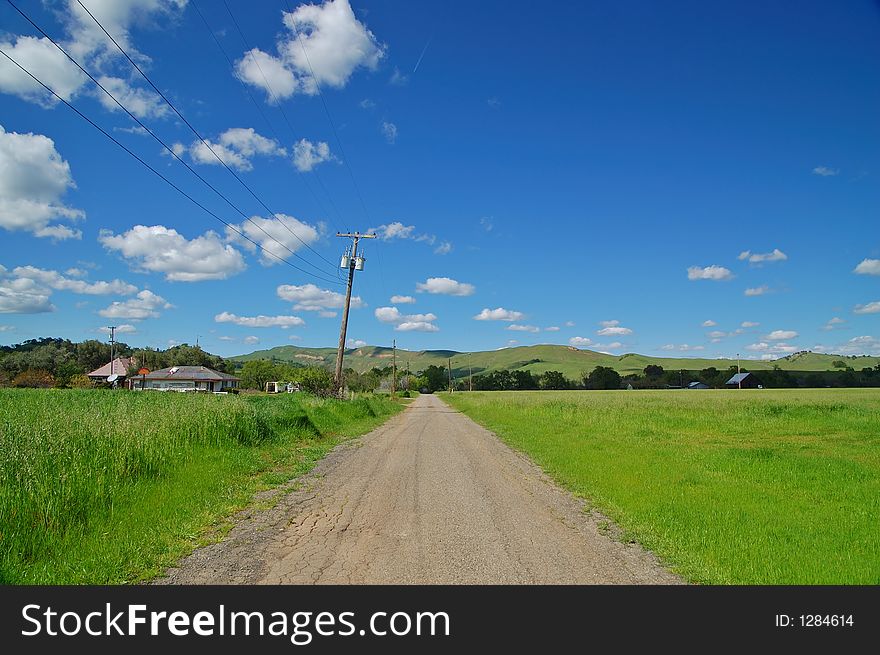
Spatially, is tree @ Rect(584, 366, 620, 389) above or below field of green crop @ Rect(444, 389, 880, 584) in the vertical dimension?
above

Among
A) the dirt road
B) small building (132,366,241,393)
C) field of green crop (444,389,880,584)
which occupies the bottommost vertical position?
the dirt road

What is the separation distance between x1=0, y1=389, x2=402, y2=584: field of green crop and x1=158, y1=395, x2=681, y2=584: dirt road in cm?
65

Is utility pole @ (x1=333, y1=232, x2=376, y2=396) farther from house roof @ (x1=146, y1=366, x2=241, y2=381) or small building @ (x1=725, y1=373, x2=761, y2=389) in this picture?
small building @ (x1=725, y1=373, x2=761, y2=389)

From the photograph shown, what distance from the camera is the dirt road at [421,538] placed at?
5.57 metres

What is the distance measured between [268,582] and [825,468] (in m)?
12.6

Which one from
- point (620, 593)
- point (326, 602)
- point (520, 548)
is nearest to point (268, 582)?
point (326, 602)

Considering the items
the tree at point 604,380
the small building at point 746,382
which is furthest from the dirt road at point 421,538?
the tree at point 604,380

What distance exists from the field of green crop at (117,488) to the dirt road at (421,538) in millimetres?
650

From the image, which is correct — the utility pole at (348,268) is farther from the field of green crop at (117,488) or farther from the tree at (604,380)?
the tree at (604,380)

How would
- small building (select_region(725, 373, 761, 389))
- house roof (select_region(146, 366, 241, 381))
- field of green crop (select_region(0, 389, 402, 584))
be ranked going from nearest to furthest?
field of green crop (select_region(0, 389, 402, 584)) → house roof (select_region(146, 366, 241, 381)) → small building (select_region(725, 373, 761, 389))

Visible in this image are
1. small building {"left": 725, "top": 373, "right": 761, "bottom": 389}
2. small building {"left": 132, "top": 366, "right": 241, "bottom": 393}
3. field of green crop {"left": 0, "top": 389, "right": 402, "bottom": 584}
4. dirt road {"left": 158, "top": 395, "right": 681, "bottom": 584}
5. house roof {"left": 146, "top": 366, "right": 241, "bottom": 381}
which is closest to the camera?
dirt road {"left": 158, "top": 395, "right": 681, "bottom": 584}

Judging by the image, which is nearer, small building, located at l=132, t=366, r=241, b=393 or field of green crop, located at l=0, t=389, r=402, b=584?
field of green crop, located at l=0, t=389, r=402, b=584

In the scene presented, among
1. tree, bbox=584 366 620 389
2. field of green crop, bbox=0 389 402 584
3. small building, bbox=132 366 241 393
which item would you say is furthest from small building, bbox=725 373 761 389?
field of green crop, bbox=0 389 402 584

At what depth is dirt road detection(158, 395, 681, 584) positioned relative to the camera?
5.57m
